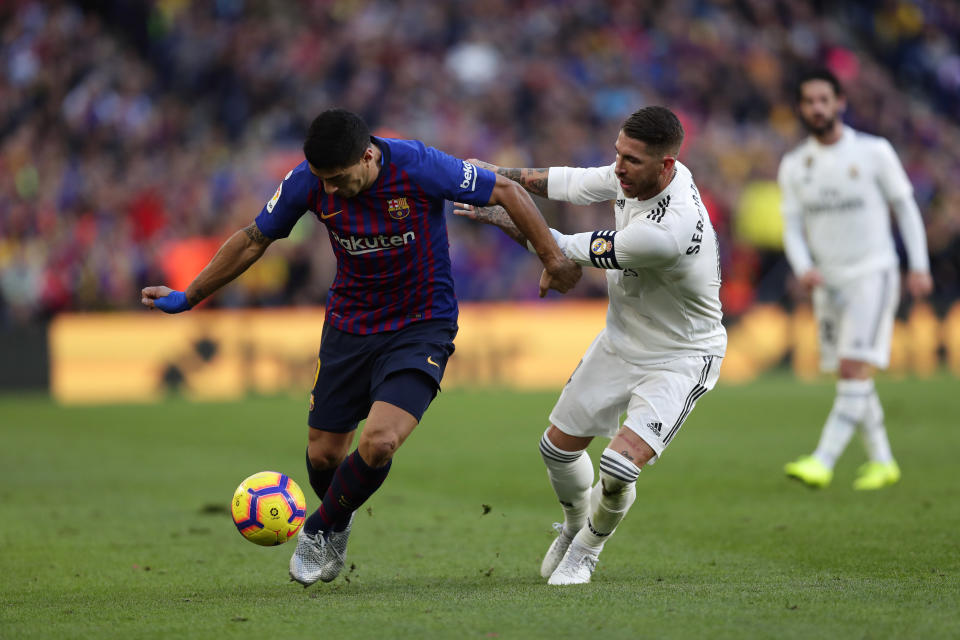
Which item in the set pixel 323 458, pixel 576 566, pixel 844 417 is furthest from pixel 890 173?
pixel 323 458

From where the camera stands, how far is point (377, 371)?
19.4 ft

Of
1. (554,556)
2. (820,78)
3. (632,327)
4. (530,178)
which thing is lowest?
(554,556)

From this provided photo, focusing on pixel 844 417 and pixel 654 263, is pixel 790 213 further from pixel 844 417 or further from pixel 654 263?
pixel 654 263

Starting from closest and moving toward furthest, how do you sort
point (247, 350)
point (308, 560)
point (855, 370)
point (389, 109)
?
1. point (308, 560)
2. point (855, 370)
3. point (247, 350)
4. point (389, 109)

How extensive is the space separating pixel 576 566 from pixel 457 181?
189cm

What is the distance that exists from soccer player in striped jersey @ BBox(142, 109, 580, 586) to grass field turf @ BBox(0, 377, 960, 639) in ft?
1.78

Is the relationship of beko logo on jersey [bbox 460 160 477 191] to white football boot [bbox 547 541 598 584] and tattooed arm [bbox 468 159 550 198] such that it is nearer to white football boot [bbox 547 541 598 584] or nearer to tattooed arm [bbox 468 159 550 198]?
tattooed arm [bbox 468 159 550 198]

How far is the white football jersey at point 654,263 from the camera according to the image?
5.70m

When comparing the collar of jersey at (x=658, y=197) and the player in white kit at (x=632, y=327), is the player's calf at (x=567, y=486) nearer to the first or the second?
the player in white kit at (x=632, y=327)

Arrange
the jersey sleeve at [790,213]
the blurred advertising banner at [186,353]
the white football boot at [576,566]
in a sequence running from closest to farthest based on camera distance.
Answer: the white football boot at [576,566]
the jersey sleeve at [790,213]
the blurred advertising banner at [186,353]

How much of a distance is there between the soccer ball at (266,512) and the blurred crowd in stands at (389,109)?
11.6 m

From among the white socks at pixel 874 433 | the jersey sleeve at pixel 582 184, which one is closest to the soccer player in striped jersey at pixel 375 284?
the jersey sleeve at pixel 582 184

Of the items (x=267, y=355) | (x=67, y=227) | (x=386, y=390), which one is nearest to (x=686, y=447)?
(x=386, y=390)

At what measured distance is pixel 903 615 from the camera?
473cm
